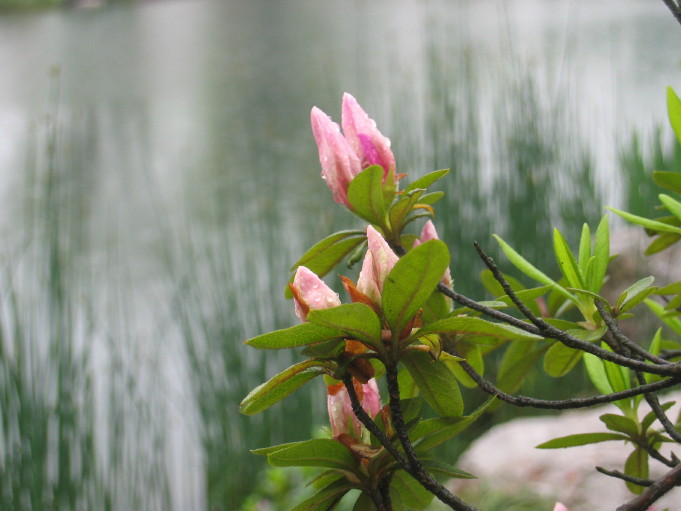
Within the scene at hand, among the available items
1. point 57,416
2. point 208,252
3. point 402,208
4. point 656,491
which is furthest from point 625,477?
point 208,252

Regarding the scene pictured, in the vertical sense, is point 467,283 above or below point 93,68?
below

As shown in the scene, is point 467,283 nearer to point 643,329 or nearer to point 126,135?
point 643,329

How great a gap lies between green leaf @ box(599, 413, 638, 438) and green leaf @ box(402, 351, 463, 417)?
0.09 m

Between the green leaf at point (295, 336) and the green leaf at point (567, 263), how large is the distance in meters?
0.11

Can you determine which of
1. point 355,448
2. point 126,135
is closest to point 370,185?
point 355,448

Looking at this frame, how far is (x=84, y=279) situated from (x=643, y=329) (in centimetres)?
130

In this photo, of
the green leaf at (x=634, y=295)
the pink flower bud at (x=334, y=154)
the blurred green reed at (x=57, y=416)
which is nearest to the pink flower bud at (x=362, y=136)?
the pink flower bud at (x=334, y=154)

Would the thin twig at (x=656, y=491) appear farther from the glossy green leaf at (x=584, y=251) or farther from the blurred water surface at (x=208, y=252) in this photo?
the blurred water surface at (x=208, y=252)

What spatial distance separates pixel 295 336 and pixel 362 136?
118mm

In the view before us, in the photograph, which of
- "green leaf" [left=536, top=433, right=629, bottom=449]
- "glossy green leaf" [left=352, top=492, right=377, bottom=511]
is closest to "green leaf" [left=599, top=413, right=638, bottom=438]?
"green leaf" [left=536, top=433, right=629, bottom=449]

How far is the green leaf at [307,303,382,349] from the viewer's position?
20 cm

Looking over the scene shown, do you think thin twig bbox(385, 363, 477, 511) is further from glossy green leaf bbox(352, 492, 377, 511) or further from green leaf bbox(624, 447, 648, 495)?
green leaf bbox(624, 447, 648, 495)

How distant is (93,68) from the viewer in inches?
240

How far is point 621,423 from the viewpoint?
0.31 m
